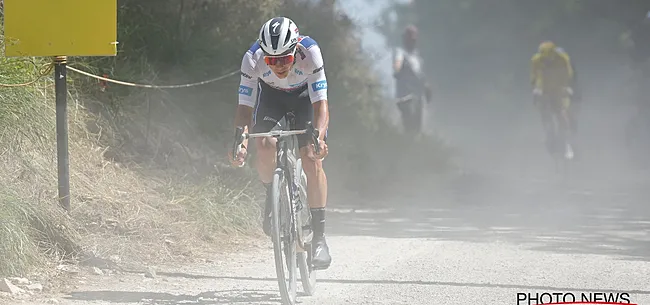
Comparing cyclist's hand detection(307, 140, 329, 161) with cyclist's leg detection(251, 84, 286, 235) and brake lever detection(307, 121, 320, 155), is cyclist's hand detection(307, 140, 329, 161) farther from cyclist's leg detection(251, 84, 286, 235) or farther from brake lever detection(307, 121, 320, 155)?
cyclist's leg detection(251, 84, 286, 235)

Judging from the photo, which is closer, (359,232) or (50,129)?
(50,129)

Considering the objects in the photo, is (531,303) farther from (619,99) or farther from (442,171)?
(619,99)

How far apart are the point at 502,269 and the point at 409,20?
58319 mm

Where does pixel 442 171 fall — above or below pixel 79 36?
below

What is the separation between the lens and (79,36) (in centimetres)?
945

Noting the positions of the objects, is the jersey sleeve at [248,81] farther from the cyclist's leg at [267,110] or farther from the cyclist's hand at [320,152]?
the cyclist's hand at [320,152]

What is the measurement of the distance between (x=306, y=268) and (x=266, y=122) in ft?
3.34

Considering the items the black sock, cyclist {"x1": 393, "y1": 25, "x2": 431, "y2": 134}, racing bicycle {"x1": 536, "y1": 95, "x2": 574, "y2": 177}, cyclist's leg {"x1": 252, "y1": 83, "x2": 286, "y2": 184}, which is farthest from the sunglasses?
cyclist {"x1": 393, "y1": 25, "x2": 431, "y2": 134}

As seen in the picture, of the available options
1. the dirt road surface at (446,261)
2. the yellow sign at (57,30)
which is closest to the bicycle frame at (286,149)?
the dirt road surface at (446,261)

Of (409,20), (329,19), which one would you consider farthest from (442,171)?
(409,20)

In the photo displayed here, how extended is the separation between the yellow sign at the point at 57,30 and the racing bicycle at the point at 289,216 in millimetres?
1862

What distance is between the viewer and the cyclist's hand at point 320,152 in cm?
781

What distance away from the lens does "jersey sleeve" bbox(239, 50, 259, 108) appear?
823cm

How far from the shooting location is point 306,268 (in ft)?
27.2
